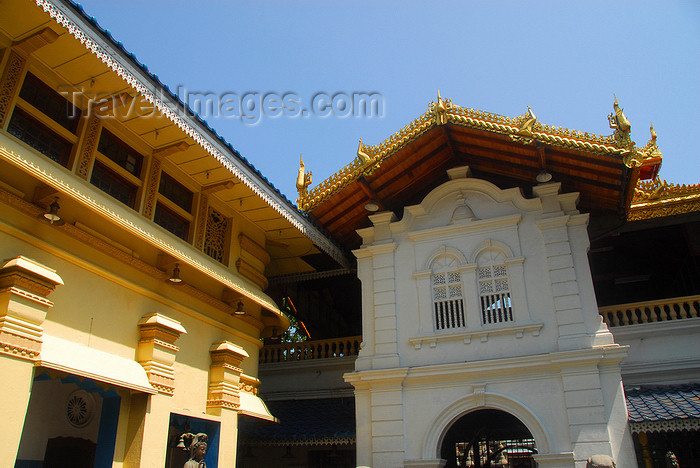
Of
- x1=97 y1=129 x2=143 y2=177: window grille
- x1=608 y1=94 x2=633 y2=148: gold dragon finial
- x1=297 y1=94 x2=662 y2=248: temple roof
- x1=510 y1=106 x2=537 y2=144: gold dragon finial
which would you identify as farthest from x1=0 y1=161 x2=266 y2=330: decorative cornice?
x1=608 y1=94 x2=633 y2=148: gold dragon finial

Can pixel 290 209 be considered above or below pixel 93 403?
above

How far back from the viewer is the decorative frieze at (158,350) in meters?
9.28

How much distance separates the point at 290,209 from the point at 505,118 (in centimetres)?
493

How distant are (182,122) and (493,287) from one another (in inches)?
272

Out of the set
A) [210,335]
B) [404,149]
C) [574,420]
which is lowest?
[574,420]

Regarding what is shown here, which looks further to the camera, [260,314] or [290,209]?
[260,314]

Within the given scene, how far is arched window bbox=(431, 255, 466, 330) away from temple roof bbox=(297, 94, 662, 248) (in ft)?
6.65

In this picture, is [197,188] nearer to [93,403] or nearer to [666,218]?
[93,403]

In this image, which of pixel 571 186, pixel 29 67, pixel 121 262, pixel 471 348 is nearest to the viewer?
pixel 29 67

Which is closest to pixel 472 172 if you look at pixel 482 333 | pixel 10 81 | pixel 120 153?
pixel 482 333

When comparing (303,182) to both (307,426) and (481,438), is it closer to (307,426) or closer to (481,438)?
(307,426)

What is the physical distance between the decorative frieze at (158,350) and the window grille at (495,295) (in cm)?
610

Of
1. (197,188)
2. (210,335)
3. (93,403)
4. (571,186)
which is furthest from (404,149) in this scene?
(93,403)

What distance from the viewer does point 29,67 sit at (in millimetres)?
8086
